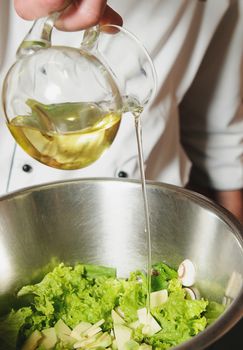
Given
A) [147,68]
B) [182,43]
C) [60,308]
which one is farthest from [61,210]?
[182,43]

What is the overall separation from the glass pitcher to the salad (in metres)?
0.22

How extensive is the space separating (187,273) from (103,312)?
0.11 metres

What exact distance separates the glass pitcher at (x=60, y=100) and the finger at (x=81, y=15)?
0.01m

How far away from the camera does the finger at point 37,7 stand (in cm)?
55

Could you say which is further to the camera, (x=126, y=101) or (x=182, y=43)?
(x=182, y=43)

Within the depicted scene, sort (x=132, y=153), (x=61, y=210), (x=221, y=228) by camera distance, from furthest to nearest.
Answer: (x=132, y=153) → (x=61, y=210) → (x=221, y=228)

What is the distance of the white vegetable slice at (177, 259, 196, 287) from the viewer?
2.44 ft

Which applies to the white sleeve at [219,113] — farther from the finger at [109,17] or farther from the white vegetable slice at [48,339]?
the white vegetable slice at [48,339]

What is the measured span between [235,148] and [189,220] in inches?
21.5

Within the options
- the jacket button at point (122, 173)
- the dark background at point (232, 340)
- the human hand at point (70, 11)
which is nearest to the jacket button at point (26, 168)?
the jacket button at point (122, 173)

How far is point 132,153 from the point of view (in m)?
1.02

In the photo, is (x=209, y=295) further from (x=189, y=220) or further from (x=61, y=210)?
(x=61, y=210)

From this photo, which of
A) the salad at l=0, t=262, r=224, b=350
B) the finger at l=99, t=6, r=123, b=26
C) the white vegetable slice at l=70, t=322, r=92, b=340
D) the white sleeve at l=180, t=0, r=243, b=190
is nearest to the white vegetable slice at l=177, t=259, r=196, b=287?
the salad at l=0, t=262, r=224, b=350

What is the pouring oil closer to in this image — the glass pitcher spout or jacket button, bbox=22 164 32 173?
the glass pitcher spout
